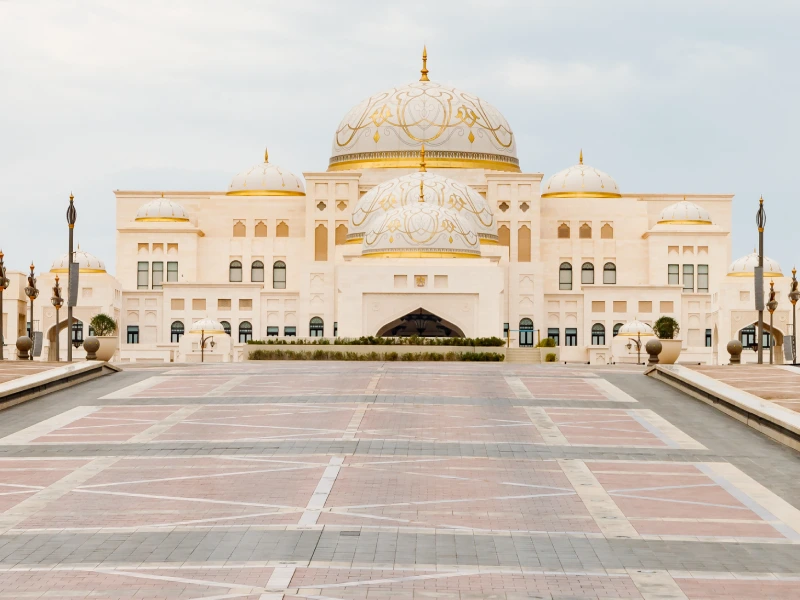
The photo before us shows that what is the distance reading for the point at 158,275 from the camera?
79.6 meters

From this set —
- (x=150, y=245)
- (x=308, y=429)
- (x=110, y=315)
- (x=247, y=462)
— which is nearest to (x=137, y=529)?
(x=247, y=462)

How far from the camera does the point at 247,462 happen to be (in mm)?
19219

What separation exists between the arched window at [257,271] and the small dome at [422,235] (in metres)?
10.7

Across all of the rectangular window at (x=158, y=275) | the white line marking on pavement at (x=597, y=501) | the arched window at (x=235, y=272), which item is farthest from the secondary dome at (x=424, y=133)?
the white line marking on pavement at (x=597, y=501)

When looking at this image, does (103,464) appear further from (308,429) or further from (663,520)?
(663,520)

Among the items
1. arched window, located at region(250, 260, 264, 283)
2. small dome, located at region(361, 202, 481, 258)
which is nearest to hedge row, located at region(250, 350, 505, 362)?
small dome, located at region(361, 202, 481, 258)

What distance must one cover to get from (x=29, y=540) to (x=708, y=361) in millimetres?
60502

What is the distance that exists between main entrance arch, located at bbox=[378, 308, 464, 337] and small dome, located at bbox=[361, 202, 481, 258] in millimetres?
3081

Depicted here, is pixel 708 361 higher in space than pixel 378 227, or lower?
lower

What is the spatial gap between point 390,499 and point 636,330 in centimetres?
5147

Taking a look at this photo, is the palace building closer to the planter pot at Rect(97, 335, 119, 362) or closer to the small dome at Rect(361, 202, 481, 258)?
the small dome at Rect(361, 202, 481, 258)

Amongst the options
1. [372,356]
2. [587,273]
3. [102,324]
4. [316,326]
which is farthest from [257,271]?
[372,356]

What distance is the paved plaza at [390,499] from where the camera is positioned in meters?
12.3

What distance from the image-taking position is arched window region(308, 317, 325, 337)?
2889 inches
